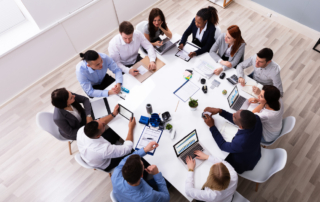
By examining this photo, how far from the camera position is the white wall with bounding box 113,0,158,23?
4.90 metres

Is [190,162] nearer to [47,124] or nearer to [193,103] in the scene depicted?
[193,103]

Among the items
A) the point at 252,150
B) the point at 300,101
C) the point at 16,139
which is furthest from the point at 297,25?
the point at 16,139

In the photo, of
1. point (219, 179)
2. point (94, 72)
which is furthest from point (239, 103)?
point (94, 72)

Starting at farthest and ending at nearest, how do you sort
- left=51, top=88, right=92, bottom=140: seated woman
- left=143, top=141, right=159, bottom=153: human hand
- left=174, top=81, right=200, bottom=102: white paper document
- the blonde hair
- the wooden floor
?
the wooden floor
left=174, top=81, right=200, bottom=102: white paper document
left=51, top=88, right=92, bottom=140: seated woman
left=143, top=141, right=159, bottom=153: human hand
the blonde hair

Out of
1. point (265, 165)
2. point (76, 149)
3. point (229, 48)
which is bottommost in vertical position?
point (76, 149)

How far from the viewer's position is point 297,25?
4.85 meters

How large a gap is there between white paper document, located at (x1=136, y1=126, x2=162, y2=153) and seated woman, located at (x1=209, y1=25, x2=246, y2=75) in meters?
1.34

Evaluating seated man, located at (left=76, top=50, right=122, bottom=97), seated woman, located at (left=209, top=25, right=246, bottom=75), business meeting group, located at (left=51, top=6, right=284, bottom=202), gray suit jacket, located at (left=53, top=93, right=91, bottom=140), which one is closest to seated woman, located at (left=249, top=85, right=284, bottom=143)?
business meeting group, located at (left=51, top=6, right=284, bottom=202)

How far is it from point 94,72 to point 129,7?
2.82m

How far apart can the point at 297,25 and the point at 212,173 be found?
4.71 meters

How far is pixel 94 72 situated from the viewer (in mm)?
3094

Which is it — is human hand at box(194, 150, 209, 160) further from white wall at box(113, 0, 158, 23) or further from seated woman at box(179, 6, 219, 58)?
white wall at box(113, 0, 158, 23)

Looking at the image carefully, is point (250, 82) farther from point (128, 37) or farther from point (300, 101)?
point (128, 37)

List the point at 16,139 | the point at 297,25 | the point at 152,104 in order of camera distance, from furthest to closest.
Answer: the point at 297,25
the point at 16,139
the point at 152,104
